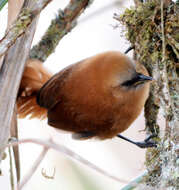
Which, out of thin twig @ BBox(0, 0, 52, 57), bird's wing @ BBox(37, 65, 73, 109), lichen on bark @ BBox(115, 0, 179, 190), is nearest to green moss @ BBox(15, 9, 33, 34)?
thin twig @ BBox(0, 0, 52, 57)

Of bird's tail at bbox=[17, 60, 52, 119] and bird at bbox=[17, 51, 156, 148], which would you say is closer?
bird at bbox=[17, 51, 156, 148]

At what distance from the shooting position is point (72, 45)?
8.48 feet

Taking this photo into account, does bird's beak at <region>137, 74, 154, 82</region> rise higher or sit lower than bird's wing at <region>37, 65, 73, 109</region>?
higher

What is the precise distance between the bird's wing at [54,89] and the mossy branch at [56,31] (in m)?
0.13

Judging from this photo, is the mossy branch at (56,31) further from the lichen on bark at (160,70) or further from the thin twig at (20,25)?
the thin twig at (20,25)

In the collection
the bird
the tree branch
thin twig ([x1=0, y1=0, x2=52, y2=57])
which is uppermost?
thin twig ([x1=0, y1=0, x2=52, y2=57])

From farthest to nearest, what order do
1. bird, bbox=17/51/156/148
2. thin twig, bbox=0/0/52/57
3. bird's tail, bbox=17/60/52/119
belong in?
bird's tail, bbox=17/60/52/119, bird, bbox=17/51/156/148, thin twig, bbox=0/0/52/57

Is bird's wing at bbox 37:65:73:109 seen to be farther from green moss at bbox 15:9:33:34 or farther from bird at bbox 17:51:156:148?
green moss at bbox 15:9:33:34

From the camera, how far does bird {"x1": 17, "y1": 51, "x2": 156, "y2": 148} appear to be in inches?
65.4

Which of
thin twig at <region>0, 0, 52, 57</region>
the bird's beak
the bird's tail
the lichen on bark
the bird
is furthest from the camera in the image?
the bird's tail

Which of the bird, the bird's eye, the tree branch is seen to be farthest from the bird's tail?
the tree branch

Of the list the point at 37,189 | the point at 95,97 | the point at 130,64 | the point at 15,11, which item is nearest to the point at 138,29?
the point at 130,64

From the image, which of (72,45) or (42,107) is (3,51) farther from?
(72,45)

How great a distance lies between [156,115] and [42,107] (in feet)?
2.23
